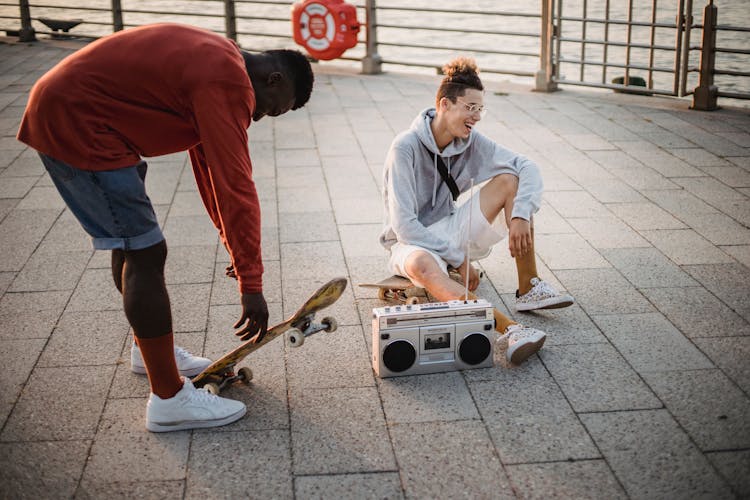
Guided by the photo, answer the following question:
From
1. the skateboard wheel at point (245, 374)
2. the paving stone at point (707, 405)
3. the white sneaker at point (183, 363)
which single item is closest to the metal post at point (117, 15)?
the white sneaker at point (183, 363)

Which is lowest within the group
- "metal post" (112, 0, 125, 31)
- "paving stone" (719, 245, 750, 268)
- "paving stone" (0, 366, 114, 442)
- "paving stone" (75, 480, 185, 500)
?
"paving stone" (75, 480, 185, 500)

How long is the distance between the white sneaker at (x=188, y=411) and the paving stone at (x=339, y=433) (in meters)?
0.26

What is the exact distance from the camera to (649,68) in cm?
840

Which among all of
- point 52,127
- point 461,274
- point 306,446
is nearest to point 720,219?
point 461,274

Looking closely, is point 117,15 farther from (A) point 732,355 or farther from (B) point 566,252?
(A) point 732,355

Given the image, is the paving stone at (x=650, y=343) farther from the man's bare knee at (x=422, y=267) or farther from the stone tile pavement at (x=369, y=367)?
the man's bare knee at (x=422, y=267)

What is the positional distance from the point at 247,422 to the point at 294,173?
11.0ft

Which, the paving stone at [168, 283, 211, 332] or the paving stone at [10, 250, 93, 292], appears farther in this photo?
the paving stone at [10, 250, 93, 292]

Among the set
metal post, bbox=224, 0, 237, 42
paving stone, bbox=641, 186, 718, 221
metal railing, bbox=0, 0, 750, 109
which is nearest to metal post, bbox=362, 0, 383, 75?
metal railing, bbox=0, 0, 750, 109

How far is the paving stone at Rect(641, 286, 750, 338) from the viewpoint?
11.8ft

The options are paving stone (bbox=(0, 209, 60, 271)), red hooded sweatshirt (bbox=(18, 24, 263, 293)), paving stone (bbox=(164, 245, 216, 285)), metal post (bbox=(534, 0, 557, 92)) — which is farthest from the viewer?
metal post (bbox=(534, 0, 557, 92))

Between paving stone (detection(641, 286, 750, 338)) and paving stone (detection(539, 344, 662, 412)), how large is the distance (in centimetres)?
47

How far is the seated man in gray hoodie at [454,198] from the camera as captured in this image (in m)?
3.61

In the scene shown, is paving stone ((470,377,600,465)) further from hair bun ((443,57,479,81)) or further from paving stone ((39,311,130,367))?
paving stone ((39,311,130,367))
